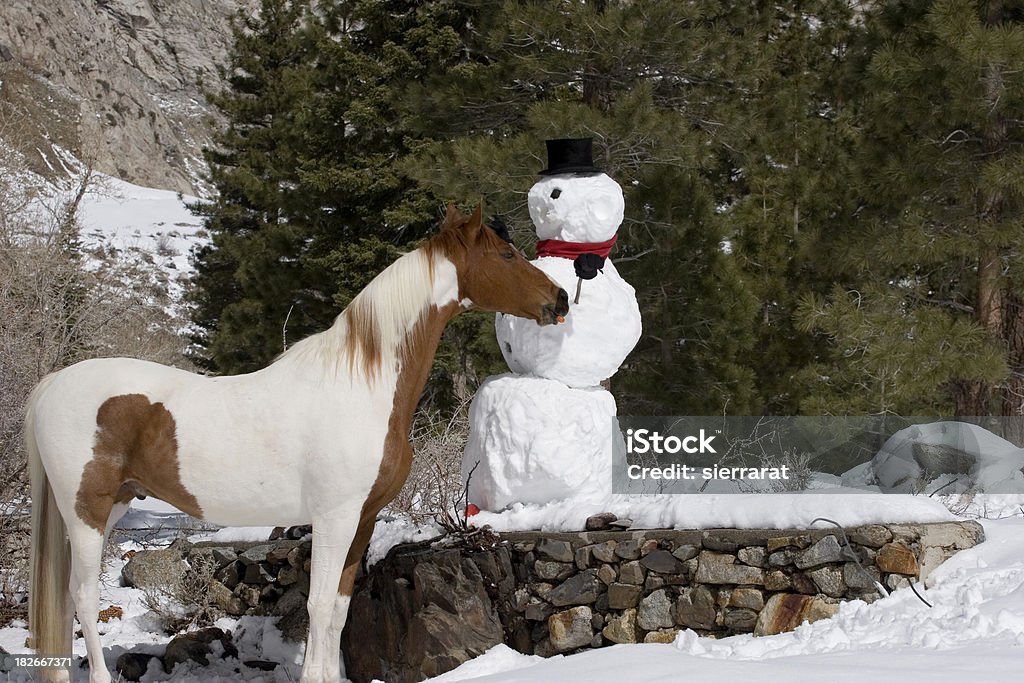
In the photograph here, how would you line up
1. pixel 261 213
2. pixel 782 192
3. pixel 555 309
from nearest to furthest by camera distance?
pixel 555 309 < pixel 782 192 < pixel 261 213

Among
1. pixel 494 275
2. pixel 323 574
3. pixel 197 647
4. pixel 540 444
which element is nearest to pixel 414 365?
pixel 494 275

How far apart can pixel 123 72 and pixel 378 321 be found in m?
58.4

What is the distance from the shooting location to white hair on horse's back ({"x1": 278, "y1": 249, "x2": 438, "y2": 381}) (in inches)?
161

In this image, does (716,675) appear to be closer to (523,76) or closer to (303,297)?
(523,76)

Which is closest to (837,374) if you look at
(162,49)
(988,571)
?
(988,571)

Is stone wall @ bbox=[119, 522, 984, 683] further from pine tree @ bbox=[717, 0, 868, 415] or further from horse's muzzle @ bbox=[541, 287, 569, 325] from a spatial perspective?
pine tree @ bbox=[717, 0, 868, 415]

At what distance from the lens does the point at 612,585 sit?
16.0ft

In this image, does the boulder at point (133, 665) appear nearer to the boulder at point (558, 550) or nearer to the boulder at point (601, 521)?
the boulder at point (558, 550)

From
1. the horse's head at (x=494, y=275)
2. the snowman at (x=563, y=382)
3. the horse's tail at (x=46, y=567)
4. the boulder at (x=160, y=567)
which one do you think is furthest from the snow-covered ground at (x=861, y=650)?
the horse's head at (x=494, y=275)

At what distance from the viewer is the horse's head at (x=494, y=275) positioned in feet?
14.0

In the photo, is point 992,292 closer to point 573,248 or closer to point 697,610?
point 573,248

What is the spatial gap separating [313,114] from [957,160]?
996 cm

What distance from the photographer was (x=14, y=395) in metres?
7.31

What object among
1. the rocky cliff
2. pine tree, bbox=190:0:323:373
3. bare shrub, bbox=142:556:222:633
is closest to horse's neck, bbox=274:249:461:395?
bare shrub, bbox=142:556:222:633
